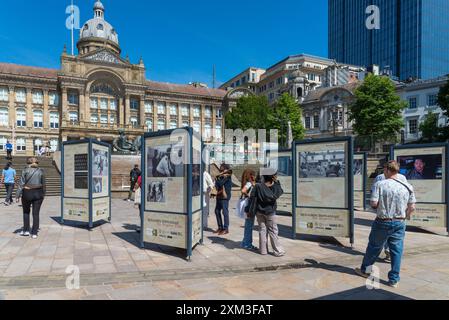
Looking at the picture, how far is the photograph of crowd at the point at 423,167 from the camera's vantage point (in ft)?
32.2

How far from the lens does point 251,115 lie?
55.8 meters

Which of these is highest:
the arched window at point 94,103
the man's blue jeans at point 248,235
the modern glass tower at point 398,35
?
the modern glass tower at point 398,35

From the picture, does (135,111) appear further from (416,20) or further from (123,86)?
(416,20)

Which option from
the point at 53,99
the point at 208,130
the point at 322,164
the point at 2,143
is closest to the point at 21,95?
the point at 53,99

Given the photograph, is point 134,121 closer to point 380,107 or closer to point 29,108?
point 29,108

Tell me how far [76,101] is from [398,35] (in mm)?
71409

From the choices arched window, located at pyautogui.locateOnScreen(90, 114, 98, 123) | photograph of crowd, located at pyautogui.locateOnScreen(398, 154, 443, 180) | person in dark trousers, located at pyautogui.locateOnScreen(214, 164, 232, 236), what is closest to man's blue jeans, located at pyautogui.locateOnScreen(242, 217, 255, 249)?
person in dark trousers, located at pyautogui.locateOnScreen(214, 164, 232, 236)

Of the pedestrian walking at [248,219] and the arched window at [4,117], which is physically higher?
the arched window at [4,117]

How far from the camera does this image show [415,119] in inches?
1816

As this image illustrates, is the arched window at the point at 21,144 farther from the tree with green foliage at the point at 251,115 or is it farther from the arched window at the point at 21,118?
the tree with green foliage at the point at 251,115

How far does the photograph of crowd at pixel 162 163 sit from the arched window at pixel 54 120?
6568cm

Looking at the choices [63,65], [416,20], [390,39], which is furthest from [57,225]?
[390,39]

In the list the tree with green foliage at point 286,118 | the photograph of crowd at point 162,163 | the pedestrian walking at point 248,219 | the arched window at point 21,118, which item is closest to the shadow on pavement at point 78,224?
the photograph of crowd at point 162,163
